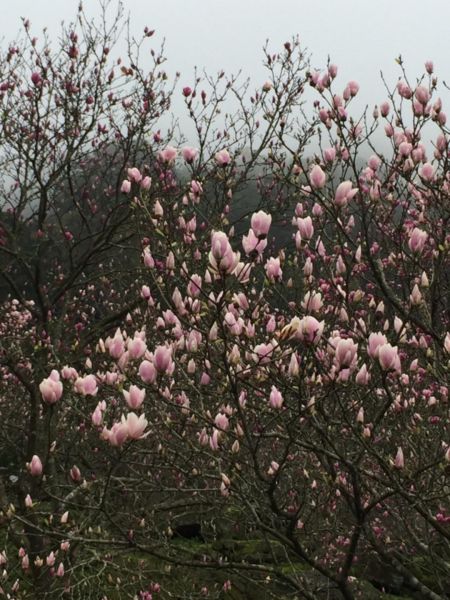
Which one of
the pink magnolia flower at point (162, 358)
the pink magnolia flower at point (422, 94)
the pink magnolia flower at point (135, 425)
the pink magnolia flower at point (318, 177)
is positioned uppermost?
the pink magnolia flower at point (422, 94)

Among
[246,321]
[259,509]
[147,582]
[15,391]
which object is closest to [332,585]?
[259,509]

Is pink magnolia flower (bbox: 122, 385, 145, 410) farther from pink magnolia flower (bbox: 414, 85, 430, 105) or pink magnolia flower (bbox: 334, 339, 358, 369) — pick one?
pink magnolia flower (bbox: 414, 85, 430, 105)

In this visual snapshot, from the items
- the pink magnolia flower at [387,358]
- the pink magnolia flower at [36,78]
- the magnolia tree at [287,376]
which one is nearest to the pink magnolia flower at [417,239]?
the magnolia tree at [287,376]

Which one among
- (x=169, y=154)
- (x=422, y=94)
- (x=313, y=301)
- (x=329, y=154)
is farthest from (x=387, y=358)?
(x=422, y=94)

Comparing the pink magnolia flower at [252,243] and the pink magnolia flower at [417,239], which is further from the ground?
the pink magnolia flower at [417,239]

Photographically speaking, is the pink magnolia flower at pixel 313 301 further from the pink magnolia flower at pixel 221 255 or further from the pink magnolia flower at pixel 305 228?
the pink magnolia flower at pixel 221 255

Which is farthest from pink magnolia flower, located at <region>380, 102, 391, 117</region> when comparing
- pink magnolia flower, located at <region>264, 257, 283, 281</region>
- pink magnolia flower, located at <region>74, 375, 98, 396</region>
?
pink magnolia flower, located at <region>74, 375, 98, 396</region>

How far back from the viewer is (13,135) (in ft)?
24.9

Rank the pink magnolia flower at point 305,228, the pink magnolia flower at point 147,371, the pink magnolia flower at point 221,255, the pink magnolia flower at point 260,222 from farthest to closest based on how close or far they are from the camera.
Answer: the pink magnolia flower at point 305,228
the pink magnolia flower at point 147,371
the pink magnolia flower at point 260,222
the pink magnolia flower at point 221,255

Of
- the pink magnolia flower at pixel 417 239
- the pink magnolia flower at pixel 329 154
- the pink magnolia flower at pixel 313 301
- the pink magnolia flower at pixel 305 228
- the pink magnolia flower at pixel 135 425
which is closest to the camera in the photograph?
the pink magnolia flower at pixel 135 425

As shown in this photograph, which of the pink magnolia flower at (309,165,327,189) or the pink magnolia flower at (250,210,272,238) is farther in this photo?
the pink magnolia flower at (309,165,327,189)

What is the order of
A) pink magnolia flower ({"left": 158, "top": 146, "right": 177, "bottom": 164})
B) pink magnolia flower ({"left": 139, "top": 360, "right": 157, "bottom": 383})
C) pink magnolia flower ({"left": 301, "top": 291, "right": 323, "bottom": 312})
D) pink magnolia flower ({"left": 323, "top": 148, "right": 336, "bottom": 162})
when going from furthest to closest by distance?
pink magnolia flower ({"left": 323, "top": 148, "right": 336, "bottom": 162}) < pink magnolia flower ({"left": 158, "top": 146, "right": 177, "bottom": 164}) < pink magnolia flower ({"left": 301, "top": 291, "right": 323, "bottom": 312}) < pink magnolia flower ({"left": 139, "top": 360, "right": 157, "bottom": 383})

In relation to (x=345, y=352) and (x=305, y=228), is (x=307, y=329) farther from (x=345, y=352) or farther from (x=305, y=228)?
(x=305, y=228)

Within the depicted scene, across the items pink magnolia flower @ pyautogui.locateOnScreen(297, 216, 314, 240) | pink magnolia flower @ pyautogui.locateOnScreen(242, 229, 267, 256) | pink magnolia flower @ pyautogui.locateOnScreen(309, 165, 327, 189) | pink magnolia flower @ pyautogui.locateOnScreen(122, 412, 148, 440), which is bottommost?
pink magnolia flower @ pyautogui.locateOnScreen(122, 412, 148, 440)
